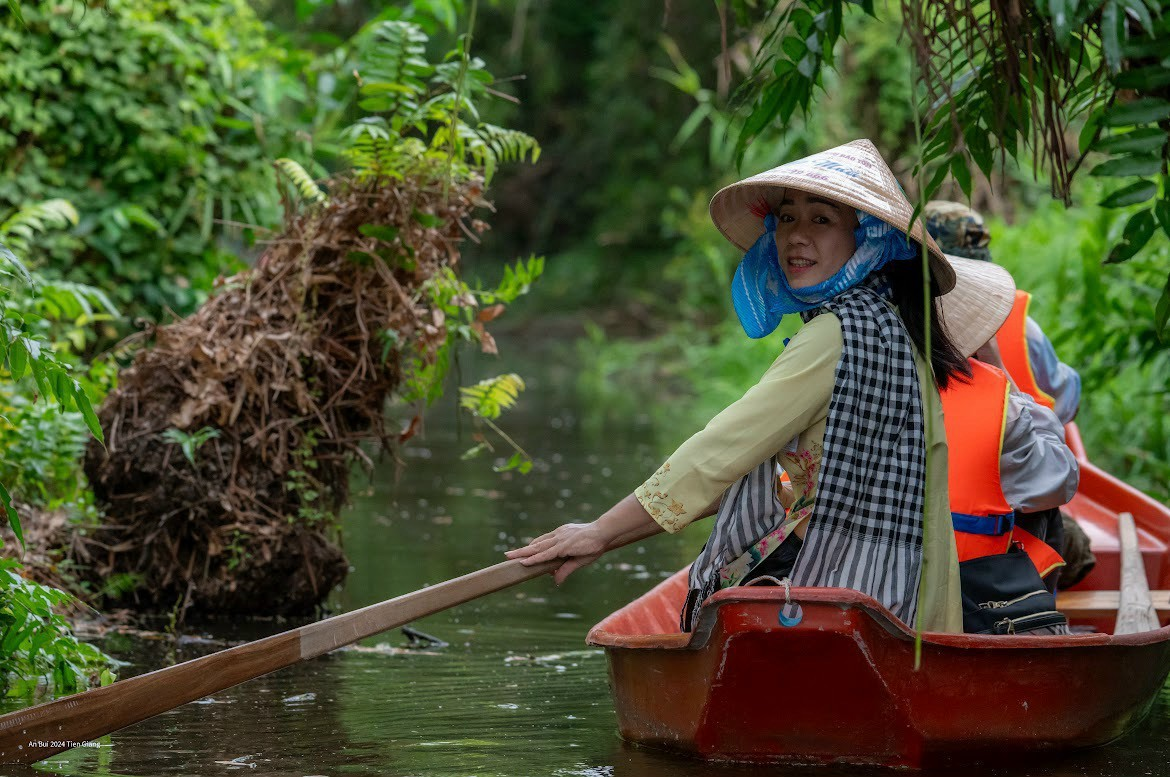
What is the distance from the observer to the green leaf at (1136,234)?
288 cm

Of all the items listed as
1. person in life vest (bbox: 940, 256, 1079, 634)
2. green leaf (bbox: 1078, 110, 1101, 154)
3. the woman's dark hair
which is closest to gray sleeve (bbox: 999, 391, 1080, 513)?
person in life vest (bbox: 940, 256, 1079, 634)

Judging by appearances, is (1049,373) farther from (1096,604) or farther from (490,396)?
(490,396)

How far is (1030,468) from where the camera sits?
3.76m

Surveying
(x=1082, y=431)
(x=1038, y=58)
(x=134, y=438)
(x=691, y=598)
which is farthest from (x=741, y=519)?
(x=1082, y=431)

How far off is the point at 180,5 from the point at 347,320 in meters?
2.47

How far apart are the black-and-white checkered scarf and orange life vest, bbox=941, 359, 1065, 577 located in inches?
12.0

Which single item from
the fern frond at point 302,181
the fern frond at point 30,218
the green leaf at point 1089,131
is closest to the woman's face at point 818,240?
the green leaf at point 1089,131

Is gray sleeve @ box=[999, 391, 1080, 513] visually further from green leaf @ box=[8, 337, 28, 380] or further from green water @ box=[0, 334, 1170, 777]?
green leaf @ box=[8, 337, 28, 380]

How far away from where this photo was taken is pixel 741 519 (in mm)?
3467

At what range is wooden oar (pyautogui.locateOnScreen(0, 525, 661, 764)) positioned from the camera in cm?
319

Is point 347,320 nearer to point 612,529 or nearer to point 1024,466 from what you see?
point 612,529

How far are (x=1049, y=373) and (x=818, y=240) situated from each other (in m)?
1.93

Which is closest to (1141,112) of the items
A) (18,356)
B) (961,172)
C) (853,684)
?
(961,172)

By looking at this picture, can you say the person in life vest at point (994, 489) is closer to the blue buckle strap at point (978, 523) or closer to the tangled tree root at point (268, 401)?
the blue buckle strap at point (978, 523)
